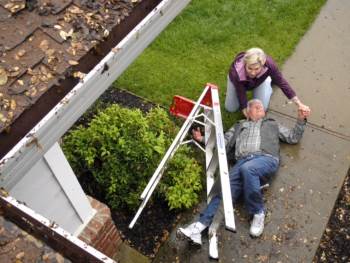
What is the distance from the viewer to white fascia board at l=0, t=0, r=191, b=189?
2.27 meters

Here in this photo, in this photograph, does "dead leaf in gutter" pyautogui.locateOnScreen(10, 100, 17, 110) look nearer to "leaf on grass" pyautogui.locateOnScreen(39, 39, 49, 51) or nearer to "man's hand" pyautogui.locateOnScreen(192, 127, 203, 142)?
"leaf on grass" pyautogui.locateOnScreen(39, 39, 49, 51)

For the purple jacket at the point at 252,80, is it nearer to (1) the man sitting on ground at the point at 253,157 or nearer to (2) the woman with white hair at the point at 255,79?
(2) the woman with white hair at the point at 255,79

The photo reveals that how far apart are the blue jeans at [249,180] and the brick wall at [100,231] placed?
3.14ft

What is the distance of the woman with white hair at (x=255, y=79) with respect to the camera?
4836mm

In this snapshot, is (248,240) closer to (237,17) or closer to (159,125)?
(159,125)

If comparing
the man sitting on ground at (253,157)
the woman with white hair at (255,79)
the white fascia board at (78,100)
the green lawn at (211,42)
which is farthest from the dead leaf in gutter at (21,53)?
the green lawn at (211,42)

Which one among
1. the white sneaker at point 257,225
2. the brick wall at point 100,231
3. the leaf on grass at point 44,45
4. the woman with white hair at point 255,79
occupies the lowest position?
the white sneaker at point 257,225

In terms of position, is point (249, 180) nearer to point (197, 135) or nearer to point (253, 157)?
point (253, 157)

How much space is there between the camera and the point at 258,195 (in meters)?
4.61

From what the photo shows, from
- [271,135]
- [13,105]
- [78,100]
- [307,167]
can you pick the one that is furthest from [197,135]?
[13,105]

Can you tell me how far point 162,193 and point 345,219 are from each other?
6.68 feet

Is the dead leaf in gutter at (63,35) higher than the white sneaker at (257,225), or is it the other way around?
the dead leaf in gutter at (63,35)

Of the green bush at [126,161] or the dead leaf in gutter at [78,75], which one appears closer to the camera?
the dead leaf in gutter at [78,75]

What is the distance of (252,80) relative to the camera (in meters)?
5.15
